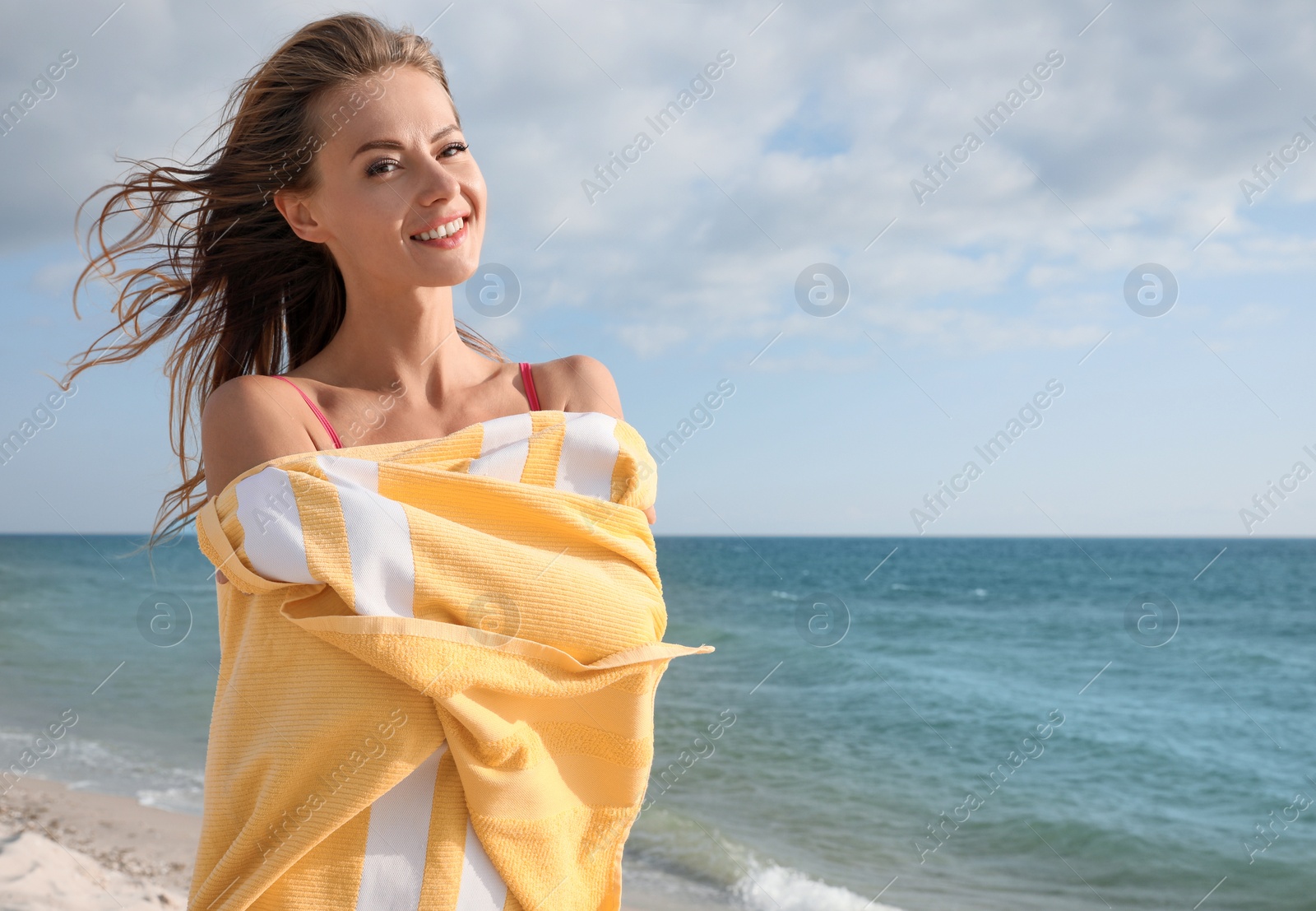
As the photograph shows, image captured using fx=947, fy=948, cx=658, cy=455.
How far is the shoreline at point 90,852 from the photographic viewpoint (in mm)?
4844

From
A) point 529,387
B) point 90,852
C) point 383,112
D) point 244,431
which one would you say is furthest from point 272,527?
point 90,852

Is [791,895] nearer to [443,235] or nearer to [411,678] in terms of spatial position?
[411,678]

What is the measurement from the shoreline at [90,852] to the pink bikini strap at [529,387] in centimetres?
446

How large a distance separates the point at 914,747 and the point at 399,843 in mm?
10806

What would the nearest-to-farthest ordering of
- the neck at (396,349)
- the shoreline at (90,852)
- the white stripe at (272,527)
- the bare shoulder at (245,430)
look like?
the white stripe at (272,527)
the bare shoulder at (245,430)
the neck at (396,349)
the shoreline at (90,852)

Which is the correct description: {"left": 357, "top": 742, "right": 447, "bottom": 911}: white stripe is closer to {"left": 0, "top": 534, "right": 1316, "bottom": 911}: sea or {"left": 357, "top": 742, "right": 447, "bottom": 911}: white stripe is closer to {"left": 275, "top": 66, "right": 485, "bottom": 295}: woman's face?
{"left": 275, "top": 66, "right": 485, "bottom": 295}: woman's face

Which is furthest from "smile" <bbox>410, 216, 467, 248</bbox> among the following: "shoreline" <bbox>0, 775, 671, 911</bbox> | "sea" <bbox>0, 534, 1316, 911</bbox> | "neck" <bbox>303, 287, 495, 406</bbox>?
"shoreline" <bbox>0, 775, 671, 911</bbox>

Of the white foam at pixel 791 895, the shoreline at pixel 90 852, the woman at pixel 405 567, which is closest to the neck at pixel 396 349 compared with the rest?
the woman at pixel 405 567

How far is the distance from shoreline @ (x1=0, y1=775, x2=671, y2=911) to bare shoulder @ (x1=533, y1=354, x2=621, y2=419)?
447 centimetres

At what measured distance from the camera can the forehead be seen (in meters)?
1.71

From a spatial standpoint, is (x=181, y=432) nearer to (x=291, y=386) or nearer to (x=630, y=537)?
(x=291, y=386)

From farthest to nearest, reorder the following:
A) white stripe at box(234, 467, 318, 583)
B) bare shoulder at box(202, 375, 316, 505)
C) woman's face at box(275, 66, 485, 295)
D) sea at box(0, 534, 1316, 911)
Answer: sea at box(0, 534, 1316, 911) → woman's face at box(275, 66, 485, 295) → bare shoulder at box(202, 375, 316, 505) → white stripe at box(234, 467, 318, 583)

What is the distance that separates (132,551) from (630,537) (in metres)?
1.40

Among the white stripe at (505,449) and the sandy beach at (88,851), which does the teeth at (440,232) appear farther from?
the sandy beach at (88,851)
